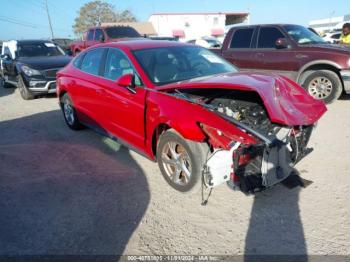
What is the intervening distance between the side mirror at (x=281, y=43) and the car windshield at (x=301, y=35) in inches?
10.5

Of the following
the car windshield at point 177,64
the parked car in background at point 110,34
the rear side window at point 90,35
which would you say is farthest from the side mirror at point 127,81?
the rear side window at point 90,35

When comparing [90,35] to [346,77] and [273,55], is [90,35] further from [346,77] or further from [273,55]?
[346,77]

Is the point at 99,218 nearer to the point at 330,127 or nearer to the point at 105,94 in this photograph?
the point at 105,94

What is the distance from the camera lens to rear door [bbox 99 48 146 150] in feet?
12.6

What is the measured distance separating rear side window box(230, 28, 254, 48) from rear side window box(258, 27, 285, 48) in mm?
297

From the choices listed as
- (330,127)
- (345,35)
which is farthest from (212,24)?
(330,127)

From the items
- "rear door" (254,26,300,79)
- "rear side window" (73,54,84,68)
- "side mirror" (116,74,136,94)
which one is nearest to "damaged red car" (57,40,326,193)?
"side mirror" (116,74,136,94)

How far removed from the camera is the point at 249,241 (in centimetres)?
275

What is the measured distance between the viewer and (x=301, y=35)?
25.0ft

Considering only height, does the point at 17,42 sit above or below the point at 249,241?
above

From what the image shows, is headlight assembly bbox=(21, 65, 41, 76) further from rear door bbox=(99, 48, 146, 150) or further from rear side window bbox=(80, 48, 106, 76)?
rear door bbox=(99, 48, 146, 150)

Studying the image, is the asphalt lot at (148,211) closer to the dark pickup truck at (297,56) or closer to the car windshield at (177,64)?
the car windshield at (177,64)

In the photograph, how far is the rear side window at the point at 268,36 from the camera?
773cm

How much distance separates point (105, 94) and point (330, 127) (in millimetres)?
4148
